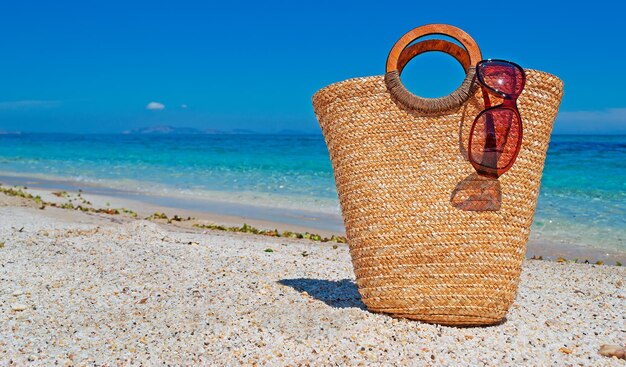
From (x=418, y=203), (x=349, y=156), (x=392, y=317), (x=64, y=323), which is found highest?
(x=349, y=156)

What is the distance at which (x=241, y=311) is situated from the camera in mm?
3980

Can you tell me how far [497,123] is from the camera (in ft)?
11.3

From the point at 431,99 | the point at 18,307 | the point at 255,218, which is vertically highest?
the point at 431,99

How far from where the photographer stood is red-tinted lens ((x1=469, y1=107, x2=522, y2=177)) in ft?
11.3

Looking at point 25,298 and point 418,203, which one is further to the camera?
point 25,298

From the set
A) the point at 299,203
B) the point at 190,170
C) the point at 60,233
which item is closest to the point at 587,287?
the point at 60,233

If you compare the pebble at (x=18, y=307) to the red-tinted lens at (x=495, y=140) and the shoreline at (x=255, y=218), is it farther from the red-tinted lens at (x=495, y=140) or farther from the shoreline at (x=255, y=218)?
the shoreline at (x=255, y=218)

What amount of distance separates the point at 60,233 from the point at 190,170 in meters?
15.9

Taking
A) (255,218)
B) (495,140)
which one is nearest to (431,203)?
(495,140)

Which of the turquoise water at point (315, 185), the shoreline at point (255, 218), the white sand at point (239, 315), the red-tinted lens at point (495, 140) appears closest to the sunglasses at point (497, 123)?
the red-tinted lens at point (495, 140)

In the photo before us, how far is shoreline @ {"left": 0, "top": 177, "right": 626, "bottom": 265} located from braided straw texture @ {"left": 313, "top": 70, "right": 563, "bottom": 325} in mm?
3695

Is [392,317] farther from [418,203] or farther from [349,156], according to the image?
[349,156]

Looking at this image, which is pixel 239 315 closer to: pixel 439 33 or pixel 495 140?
pixel 495 140

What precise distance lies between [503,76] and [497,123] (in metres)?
0.25
